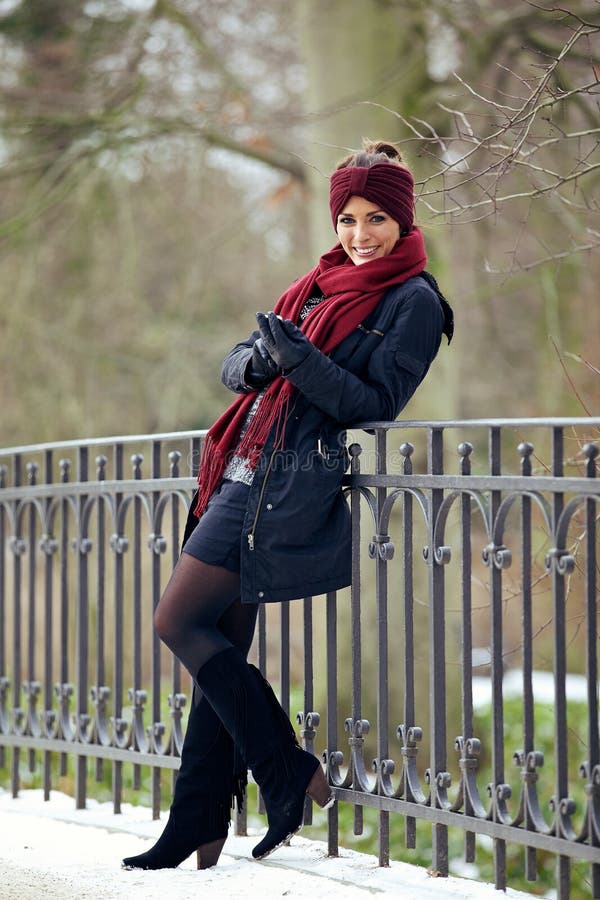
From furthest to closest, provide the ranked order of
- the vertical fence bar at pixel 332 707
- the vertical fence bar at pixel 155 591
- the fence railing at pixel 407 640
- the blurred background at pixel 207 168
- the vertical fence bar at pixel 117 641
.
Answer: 1. the blurred background at pixel 207 168
2. the vertical fence bar at pixel 117 641
3. the vertical fence bar at pixel 155 591
4. the vertical fence bar at pixel 332 707
5. the fence railing at pixel 407 640

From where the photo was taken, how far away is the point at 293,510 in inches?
135

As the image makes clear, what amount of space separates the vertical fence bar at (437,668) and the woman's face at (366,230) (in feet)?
1.74

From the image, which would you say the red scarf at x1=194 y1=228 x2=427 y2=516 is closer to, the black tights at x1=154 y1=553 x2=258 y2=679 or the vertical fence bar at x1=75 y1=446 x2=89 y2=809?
the black tights at x1=154 y1=553 x2=258 y2=679

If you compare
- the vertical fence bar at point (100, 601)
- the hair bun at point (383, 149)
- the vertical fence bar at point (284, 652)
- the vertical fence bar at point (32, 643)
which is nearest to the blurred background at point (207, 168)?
the vertical fence bar at point (100, 601)

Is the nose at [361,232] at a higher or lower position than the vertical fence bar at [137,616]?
higher

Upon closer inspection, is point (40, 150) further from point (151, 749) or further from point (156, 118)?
point (151, 749)

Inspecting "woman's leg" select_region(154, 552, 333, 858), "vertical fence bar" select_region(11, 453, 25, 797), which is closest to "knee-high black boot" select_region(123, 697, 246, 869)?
"woman's leg" select_region(154, 552, 333, 858)

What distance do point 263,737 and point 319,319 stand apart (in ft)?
3.81

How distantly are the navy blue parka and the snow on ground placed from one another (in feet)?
2.60

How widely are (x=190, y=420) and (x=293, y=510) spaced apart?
1043 centimetres

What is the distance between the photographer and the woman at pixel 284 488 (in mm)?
3434

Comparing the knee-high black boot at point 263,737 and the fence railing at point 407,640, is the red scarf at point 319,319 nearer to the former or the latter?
the fence railing at point 407,640

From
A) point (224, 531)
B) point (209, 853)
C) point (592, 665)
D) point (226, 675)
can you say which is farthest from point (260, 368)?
point (209, 853)

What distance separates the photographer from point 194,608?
3.53 metres
